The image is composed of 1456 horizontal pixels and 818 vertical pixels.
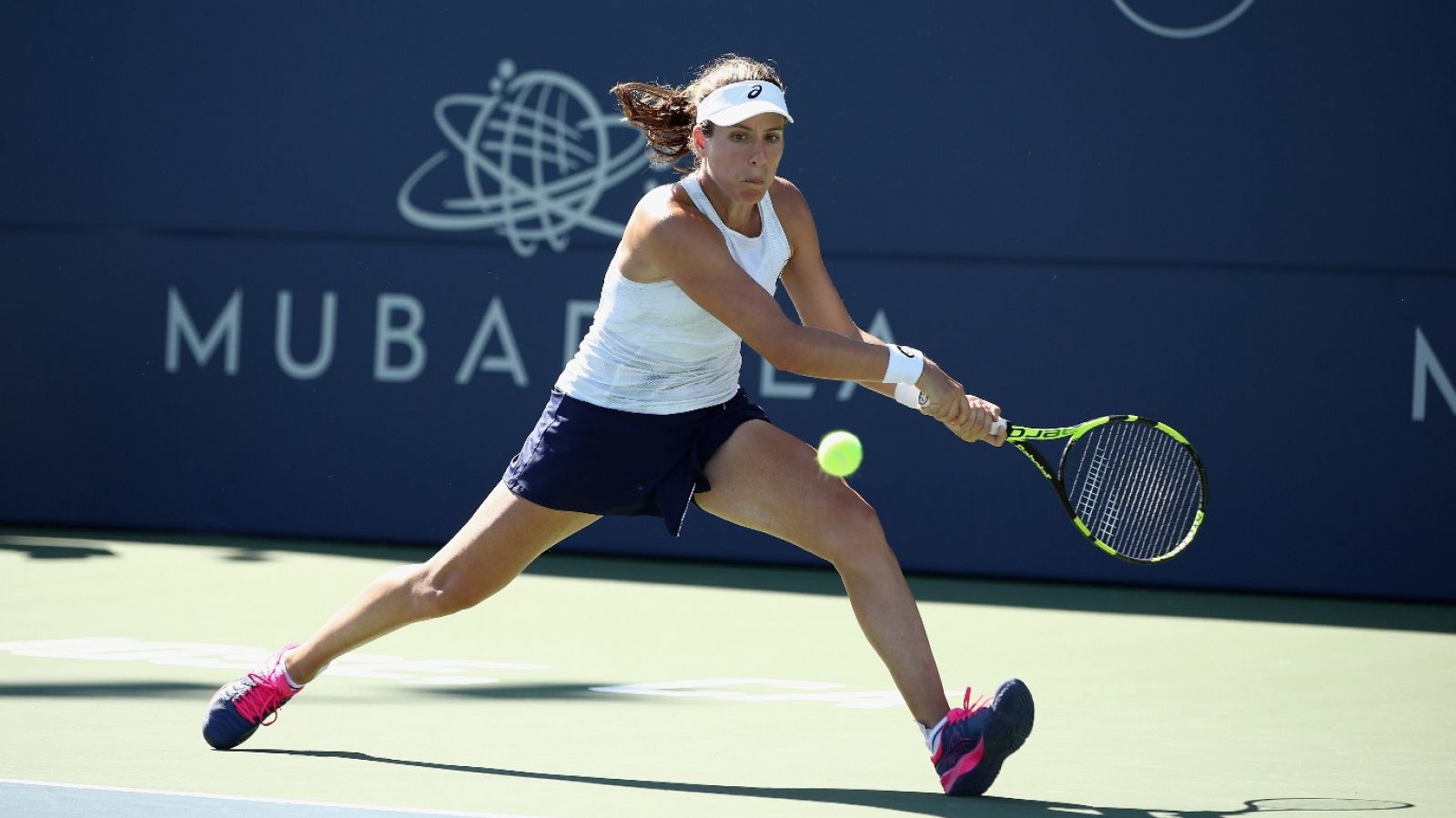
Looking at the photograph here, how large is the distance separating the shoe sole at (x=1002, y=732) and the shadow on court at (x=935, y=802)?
0.16ft

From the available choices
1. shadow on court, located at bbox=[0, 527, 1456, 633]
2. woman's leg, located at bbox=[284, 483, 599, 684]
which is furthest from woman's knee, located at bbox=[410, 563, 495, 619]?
shadow on court, located at bbox=[0, 527, 1456, 633]

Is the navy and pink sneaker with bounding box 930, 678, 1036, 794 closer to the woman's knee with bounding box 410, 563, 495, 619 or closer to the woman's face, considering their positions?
the woman's knee with bounding box 410, 563, 495, 619

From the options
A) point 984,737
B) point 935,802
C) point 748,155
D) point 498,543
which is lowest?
point 935,802

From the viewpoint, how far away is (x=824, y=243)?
8406mm

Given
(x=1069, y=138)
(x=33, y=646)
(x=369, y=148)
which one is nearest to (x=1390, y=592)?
(x=1069, y=138)

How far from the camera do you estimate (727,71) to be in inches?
171

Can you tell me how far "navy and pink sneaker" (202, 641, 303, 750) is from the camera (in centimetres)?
449

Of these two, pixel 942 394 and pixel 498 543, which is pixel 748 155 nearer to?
pixel 942 394

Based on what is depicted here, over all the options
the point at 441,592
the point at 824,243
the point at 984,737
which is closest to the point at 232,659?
the point at 441,592

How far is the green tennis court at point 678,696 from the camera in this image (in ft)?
13.7

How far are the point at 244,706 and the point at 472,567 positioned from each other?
0.57 m

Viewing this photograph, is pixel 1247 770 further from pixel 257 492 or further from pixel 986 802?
pixel 257 492

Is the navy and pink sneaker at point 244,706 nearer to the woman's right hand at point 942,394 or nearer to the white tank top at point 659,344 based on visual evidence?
the white tank top at point 659,344

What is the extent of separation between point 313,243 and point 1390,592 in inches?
172
